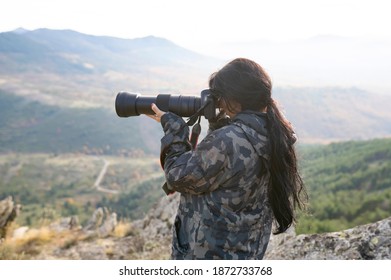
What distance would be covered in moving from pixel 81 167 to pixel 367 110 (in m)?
131

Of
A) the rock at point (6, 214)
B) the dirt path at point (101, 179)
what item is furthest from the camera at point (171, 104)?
the dirt path at point (101, 179)

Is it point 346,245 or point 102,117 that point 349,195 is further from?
point 102,117

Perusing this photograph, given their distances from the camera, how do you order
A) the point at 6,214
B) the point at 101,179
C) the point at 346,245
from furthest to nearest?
1. the point at 101,179
2. the point at 6,214
3. the point at 346,245

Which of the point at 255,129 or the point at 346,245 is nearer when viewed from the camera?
the point at 255,129

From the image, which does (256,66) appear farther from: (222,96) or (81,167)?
(81,167)

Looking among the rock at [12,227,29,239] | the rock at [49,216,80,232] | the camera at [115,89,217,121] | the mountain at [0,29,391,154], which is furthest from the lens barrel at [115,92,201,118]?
the mountain at [0,29,391,154]

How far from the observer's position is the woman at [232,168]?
1.63m

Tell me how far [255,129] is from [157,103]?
57 cm

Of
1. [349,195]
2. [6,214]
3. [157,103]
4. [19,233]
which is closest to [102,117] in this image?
[349,195]

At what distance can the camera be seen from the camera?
1819mm

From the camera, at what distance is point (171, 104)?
76.4 inches

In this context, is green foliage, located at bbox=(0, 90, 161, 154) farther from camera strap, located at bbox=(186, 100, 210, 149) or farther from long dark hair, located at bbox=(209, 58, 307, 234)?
long dark hair, located at bbox=(209, 58, 307, 234)
